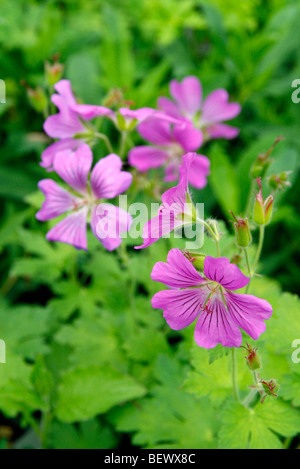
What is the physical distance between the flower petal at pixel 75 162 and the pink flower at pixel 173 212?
285 mm

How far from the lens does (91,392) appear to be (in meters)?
1.36

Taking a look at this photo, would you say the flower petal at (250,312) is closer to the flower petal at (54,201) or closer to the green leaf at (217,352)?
the green leaf at (217,352)

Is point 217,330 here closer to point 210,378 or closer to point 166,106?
point 210,378

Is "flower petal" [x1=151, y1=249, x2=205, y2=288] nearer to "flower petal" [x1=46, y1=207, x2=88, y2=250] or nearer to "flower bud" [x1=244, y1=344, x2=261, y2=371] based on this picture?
"flower bud" [x1=244, y1=344, x2=261, y2=371]

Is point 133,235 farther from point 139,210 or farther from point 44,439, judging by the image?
point 44,439

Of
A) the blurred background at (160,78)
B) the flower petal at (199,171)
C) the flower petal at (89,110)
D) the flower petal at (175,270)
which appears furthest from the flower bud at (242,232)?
the blurred background at (160,78)

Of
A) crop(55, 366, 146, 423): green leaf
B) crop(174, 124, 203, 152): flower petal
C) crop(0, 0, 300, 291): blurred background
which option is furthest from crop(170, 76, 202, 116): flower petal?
crop(55, 366, 146, 423): green leaf

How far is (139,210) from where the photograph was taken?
1.34m

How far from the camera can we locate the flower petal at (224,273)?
0.79 metres

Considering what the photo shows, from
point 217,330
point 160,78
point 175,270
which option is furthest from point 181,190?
point 160,78

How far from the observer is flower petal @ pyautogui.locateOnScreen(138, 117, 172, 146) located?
159 centimetres

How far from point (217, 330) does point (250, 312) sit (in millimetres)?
72

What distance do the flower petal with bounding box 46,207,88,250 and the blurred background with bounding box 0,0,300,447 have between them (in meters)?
0.77

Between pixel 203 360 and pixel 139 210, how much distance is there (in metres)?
0.45
